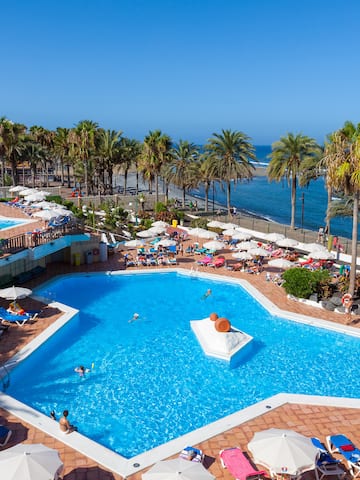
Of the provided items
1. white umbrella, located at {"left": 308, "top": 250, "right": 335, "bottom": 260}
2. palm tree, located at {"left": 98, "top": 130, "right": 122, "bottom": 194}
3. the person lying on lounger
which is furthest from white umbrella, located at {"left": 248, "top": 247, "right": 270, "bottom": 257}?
palm tree, located at {"left": 98, "top": 130, "right": 122, "bottom": 194}

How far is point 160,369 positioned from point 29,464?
280 inches

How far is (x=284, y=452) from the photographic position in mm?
10383

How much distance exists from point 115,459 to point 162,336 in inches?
320

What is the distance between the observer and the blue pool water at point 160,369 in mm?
13438

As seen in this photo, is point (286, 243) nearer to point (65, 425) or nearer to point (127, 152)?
point (65, 425)

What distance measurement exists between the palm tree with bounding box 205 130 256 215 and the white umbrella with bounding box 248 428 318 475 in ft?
117

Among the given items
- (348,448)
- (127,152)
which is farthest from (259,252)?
(127,152)

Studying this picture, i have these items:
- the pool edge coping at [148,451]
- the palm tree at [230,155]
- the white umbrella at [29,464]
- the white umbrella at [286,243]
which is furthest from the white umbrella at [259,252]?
the white umbrella at [29,464]

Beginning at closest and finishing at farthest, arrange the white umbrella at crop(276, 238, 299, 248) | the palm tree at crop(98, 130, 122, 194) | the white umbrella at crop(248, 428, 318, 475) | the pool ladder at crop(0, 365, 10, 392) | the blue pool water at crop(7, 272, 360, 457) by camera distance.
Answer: the white umbrella at crop(248, 428, 318, 475) → the blue pool water at crop(7, 272, 360, 457) → the pool ladder at crop(0, 365, 10, 392) → the white umbrella at crop(276, 238, 299, 248) → the palm tree at crop(98, 130, 122, 194)

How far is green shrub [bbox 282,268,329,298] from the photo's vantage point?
2245 centimetres

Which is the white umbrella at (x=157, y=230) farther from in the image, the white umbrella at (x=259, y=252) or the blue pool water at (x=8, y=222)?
the blue pool water at (x=8, y=222)

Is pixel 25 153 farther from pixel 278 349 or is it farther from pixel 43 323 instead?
pixel 278 349

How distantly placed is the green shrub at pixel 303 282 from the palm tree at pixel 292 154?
1573 cm

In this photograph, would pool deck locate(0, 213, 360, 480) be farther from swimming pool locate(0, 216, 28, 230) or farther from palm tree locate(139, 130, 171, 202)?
palm tree locate(139, 130, 171, 202)
